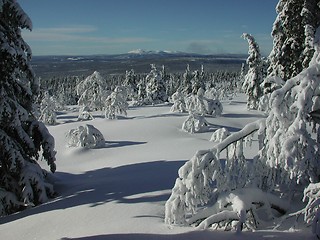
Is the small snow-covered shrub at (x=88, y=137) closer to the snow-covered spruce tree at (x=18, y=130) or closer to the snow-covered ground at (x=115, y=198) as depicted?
the snow-covered ground at (x=115, y=198)

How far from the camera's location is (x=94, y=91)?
47.2 meters

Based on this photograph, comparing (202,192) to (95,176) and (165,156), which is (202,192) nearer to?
(95,176)

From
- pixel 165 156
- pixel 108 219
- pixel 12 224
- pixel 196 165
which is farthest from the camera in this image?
pixel 165 156

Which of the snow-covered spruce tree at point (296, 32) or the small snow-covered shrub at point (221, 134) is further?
the small snow-covered shrub at point (221, 134)

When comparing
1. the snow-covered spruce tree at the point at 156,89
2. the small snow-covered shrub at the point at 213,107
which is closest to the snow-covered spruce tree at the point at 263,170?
the small snow-covered shrub at the point at 213,107

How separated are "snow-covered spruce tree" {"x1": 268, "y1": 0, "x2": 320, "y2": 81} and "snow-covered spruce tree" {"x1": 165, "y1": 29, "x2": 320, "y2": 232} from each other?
63.6 inches

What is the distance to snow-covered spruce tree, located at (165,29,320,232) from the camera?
20.7 feet

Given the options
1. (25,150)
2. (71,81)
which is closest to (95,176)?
(25,150)

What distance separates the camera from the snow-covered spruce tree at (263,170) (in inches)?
249

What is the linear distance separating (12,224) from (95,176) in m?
5.84

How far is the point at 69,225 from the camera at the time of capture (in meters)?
8.80

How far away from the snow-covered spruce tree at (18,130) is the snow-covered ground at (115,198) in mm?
883

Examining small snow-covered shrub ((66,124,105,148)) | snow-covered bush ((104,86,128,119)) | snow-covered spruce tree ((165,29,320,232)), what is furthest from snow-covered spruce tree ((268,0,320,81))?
snow-covered bush ((104,86,128,119))

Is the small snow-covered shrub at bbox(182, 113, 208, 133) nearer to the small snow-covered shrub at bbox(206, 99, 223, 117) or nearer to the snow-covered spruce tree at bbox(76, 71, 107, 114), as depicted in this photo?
the small snow-covered shrub at bbox(206, 99, 223, 117)
